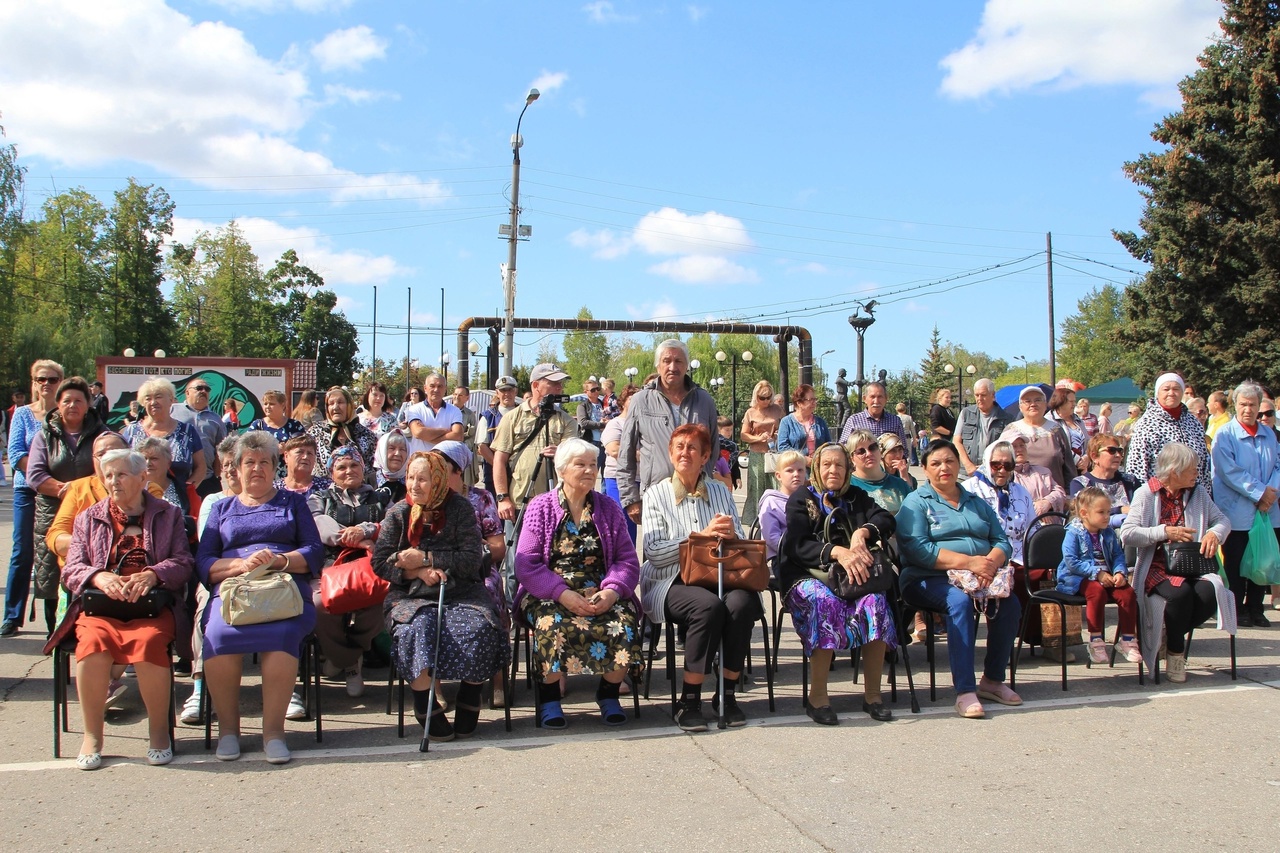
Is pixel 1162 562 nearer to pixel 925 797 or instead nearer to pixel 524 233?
pixel 925 797

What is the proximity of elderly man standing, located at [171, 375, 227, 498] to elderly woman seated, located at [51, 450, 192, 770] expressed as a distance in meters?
2.27

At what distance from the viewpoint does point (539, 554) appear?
5094 mm

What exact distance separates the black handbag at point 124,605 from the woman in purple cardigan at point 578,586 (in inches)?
67.7

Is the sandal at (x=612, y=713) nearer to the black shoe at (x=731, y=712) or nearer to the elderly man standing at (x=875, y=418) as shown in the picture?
the black shoe at (x=731, y=712)

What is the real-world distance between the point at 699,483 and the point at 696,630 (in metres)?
0.98

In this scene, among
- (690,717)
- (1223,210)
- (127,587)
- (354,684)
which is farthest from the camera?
(1223,210)

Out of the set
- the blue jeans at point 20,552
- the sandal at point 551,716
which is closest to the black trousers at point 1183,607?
the sandal at point 551,716

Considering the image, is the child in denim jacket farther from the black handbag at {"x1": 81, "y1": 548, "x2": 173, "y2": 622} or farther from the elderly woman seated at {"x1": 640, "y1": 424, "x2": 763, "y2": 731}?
the black handbag at {"x1": 81, "y1": 548, "x2": 173, "y2": 622}

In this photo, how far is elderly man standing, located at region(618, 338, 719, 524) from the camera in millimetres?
6297

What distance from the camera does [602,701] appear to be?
16.6 ft

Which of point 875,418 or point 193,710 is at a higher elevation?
point 875,418

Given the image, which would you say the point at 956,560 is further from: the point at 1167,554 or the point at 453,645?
the point at 453,645

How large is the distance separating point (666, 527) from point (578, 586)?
641mm

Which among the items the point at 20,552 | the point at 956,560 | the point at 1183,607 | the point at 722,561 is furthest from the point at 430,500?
the point at 1183,607
